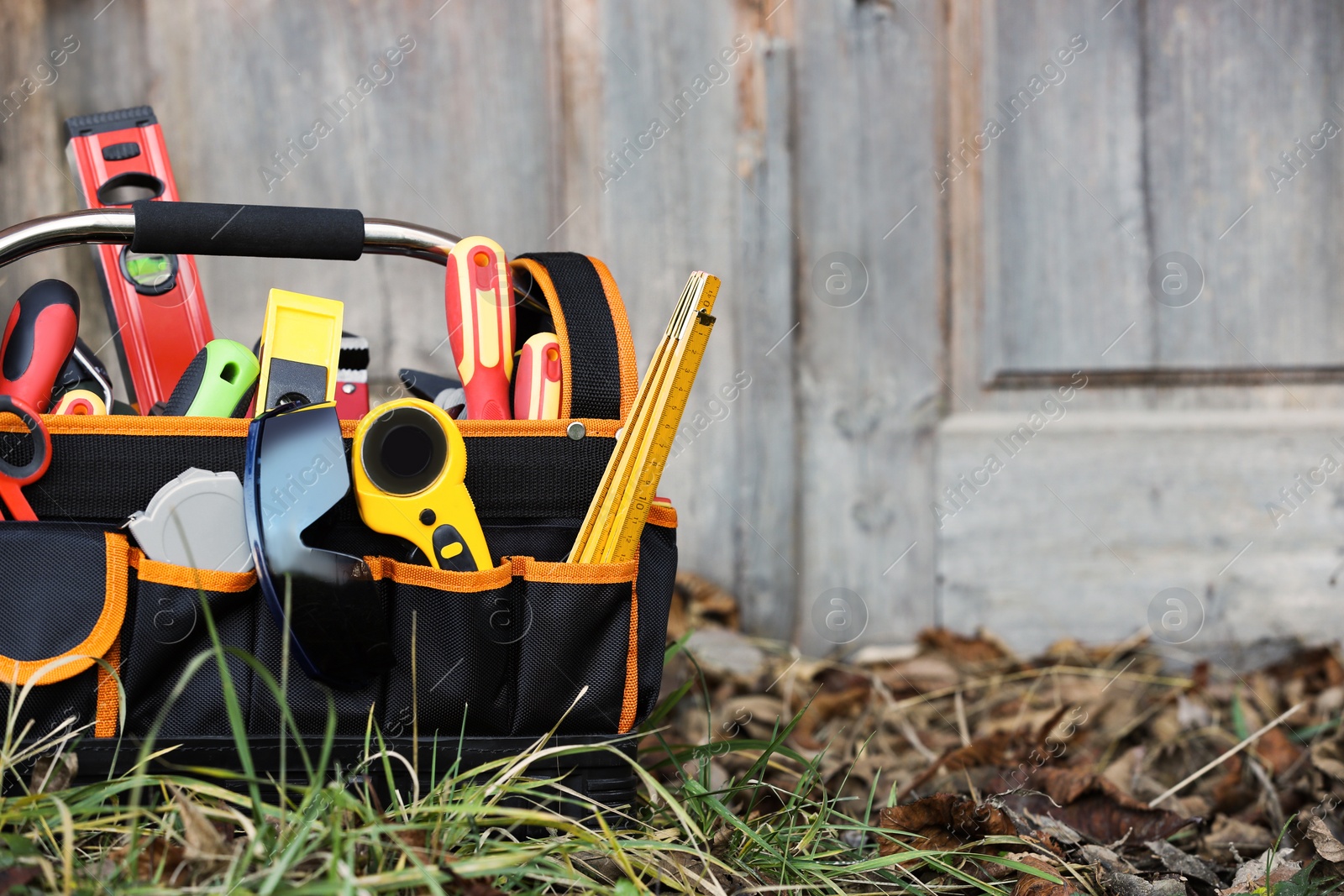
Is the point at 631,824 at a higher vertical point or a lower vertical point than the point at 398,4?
lower

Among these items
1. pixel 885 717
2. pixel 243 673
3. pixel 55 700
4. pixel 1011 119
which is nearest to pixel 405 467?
pixel 243 673

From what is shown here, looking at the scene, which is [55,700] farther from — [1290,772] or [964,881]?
[1290,772]

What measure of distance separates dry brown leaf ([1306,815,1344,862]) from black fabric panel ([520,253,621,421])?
0.77 m

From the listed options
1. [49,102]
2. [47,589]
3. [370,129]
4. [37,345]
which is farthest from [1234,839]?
[49,102]

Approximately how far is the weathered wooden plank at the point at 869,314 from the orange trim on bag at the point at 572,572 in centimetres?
95

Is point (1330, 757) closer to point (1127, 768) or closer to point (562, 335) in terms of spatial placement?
point (1127, 768)

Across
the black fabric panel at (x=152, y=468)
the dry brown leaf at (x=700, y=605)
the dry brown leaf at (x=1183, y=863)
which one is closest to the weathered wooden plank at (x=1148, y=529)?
the dry brown leaf at (x=700, y=605)

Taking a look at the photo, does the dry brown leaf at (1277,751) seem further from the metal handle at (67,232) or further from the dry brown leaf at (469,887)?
the metal handle at (67,232)

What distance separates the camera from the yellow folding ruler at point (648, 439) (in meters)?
0.76

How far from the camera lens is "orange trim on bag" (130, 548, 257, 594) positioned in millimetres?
735

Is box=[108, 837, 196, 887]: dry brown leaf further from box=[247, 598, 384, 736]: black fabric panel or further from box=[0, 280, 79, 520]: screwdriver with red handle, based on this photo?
box=[0, 280, 79, 520]: screwdriver with red handle

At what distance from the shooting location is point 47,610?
727mm

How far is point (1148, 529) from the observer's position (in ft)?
5.62

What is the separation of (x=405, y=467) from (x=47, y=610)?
289mm
